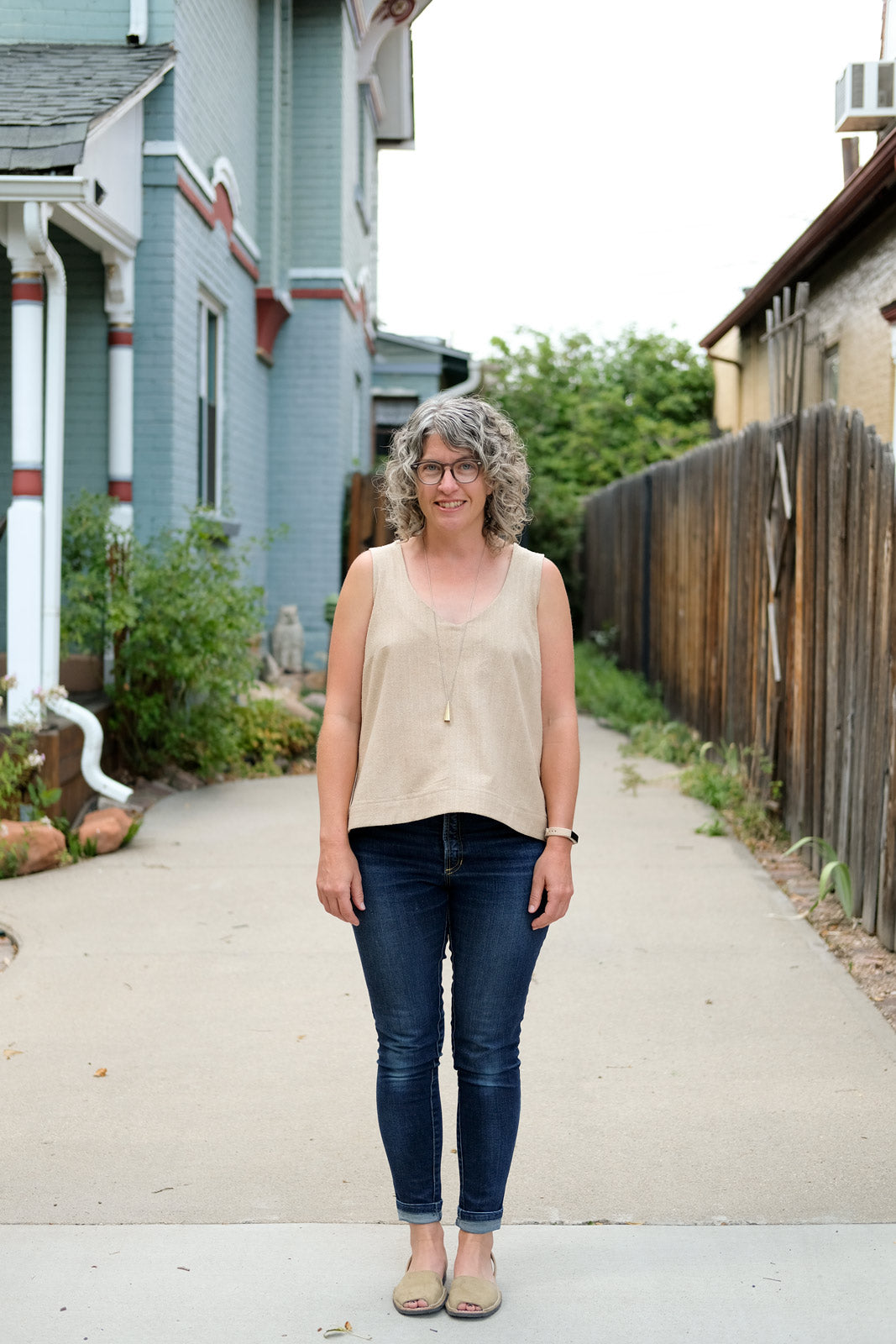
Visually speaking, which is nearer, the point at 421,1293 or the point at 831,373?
the point at 421,1293

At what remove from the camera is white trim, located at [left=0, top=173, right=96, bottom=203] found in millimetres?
6426

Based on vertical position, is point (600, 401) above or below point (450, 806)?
above

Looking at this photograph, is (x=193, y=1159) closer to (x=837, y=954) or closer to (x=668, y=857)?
(x=837, y=954)

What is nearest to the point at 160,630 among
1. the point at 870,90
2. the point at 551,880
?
the point at 551,880

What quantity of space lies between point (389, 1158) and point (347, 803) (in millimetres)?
719

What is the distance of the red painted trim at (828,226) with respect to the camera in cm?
950

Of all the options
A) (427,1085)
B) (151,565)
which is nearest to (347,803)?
(427,1085)

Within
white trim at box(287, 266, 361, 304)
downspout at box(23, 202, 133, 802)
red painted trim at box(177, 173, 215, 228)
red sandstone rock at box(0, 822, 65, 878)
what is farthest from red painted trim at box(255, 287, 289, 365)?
red sandstone rock at box(0, 822, 65, 878)

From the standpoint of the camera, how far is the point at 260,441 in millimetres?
12609

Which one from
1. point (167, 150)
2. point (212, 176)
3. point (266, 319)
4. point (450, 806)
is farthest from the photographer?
point (266, 319)

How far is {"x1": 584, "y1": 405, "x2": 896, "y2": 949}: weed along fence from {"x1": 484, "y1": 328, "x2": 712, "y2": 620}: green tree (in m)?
13.8

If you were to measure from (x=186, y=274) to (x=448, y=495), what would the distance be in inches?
278

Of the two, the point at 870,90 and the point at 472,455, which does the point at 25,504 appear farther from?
the point at 870,90

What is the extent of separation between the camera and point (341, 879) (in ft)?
8.77
